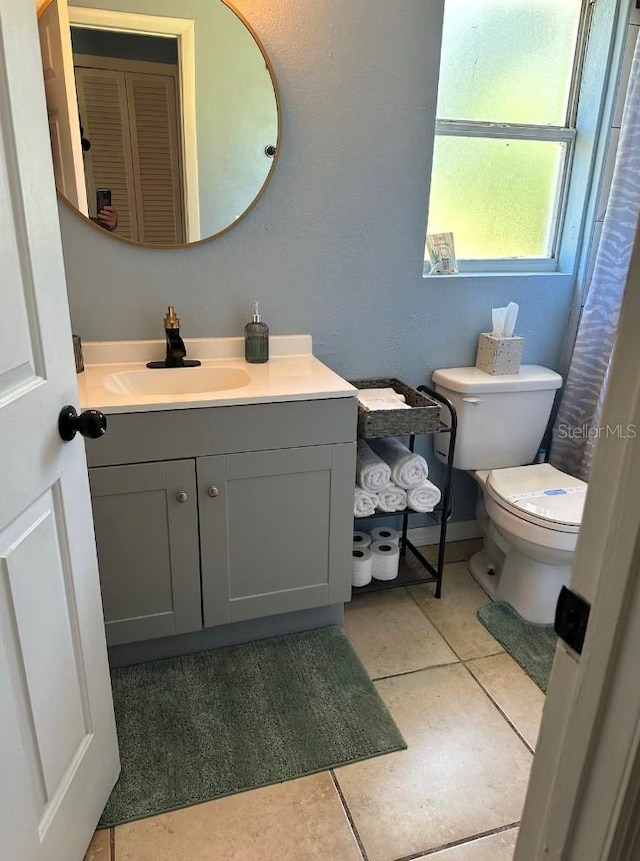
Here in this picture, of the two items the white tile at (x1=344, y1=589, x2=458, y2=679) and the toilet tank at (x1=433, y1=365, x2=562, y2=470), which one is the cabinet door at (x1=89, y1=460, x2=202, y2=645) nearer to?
the white tile at (x1=344, y1=589, x2=458, y2=679)

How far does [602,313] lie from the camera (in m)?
2.18

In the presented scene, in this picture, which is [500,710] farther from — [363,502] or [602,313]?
[602,313]

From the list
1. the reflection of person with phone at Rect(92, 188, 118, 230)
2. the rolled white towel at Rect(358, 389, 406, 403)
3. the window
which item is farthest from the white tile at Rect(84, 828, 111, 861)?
the window

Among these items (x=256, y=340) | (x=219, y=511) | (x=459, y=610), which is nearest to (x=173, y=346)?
(x=256, y=340)

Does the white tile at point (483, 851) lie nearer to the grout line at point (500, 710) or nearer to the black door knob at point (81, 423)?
the grout line at point (500, 710)

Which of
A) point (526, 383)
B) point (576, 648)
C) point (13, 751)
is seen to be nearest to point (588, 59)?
point (526, 383)

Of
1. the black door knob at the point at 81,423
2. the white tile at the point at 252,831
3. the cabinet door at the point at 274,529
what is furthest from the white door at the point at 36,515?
the cabinet door at the point at 274,529

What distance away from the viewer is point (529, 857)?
0.70 meters

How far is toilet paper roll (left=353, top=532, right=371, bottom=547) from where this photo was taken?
216 cm

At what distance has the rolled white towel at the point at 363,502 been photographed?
6.43 ft

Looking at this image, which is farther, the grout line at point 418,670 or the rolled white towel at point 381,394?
the rolled white towel at point 381,394

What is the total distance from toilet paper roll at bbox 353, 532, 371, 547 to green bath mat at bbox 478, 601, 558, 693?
47 centimetres

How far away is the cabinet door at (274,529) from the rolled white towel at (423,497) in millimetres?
271

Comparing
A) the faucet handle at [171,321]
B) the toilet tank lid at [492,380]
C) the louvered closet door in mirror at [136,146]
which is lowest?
the toilet tank lid at [492,380]
